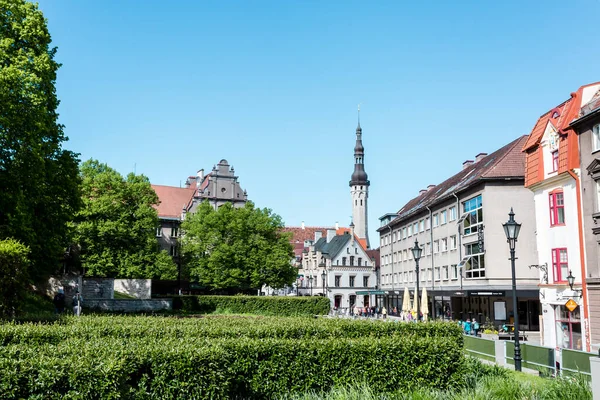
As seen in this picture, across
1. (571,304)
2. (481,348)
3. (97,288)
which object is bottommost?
(481,348)

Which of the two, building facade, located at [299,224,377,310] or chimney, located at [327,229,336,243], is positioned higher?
chimney, located at [327,229,336,243]

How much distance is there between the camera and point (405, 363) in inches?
543

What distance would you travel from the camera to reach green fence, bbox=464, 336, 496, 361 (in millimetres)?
20594

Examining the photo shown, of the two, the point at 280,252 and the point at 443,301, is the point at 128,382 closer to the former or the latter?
the point at 443,301

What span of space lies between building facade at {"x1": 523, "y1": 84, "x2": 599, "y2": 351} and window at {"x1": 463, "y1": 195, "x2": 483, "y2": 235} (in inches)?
504

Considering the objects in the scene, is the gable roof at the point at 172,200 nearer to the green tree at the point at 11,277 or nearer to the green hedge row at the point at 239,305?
the green hedge row at the point at 239,305

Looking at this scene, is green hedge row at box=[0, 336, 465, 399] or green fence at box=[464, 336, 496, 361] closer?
green hedge row at box=[0, 336, 465, 399]

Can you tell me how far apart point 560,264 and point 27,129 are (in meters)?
28.1

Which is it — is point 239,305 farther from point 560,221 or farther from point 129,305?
point 560,221

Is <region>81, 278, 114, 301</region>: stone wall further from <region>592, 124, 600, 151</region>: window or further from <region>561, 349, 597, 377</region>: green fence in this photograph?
<region>561, 349, 597, 377</region>: green fence

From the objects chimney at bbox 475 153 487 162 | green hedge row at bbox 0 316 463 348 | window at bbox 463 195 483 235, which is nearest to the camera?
green hedge row at bbox 0 316 463 348

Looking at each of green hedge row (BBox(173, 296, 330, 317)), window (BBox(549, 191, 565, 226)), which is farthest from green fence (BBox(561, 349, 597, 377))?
green hedge row (BBox(173, 296, 330, 317))

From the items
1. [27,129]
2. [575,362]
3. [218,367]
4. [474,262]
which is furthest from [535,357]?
[474,262]

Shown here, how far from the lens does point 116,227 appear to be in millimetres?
57875
